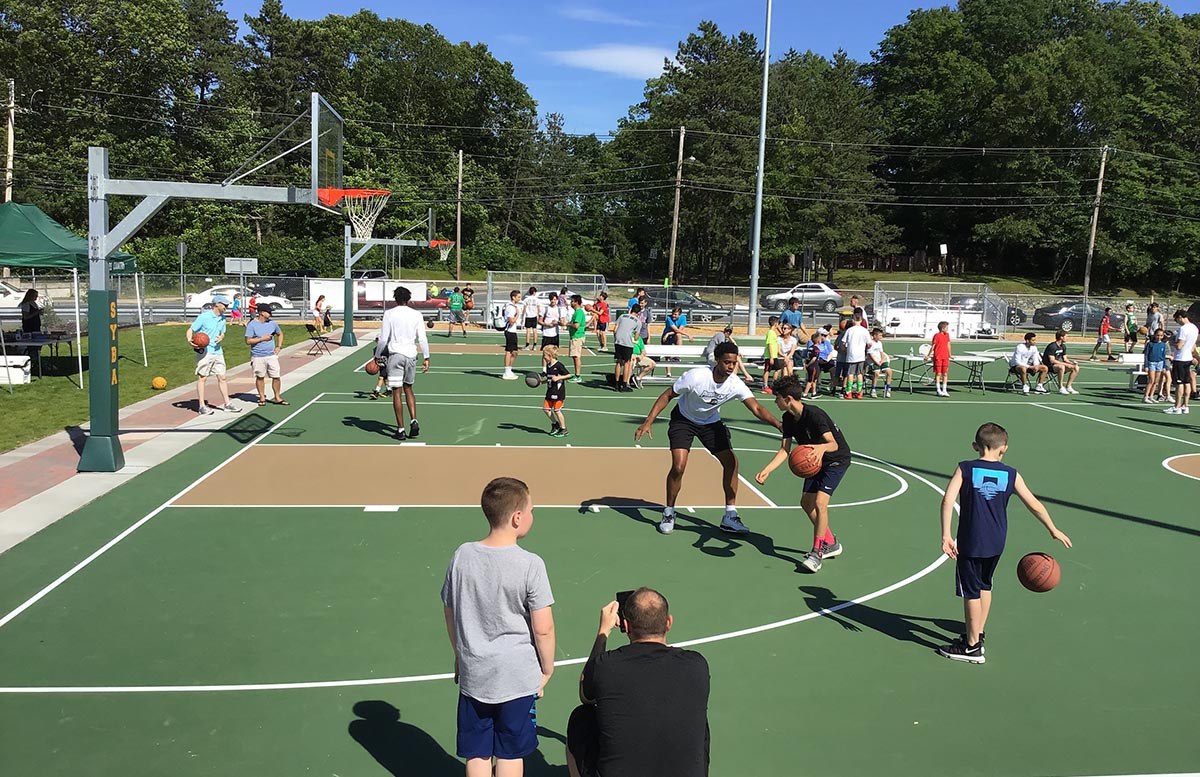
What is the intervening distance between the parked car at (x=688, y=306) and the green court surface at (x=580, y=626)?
1243 inches

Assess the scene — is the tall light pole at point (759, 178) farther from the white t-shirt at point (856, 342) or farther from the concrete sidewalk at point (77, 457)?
the concrete sidewalk at point (77, 457)

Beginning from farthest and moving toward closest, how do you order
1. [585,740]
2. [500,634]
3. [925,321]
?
[925,321], [500,634], [585,740]

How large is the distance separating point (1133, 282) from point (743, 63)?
34706mm

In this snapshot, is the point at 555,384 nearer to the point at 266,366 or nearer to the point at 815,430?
the point at 266,366

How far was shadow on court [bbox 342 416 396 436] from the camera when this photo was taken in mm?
15336

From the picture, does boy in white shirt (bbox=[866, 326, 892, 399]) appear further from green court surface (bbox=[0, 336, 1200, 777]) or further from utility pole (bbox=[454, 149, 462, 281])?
utility pole (bbox=[454, 149, 462, 281])

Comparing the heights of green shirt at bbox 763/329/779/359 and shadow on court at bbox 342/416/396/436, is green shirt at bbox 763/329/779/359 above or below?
above

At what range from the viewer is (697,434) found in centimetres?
967

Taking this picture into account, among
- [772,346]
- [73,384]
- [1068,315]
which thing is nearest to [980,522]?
[772,346]

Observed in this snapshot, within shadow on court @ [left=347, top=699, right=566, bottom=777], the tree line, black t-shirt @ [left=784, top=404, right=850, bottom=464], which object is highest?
the tree line

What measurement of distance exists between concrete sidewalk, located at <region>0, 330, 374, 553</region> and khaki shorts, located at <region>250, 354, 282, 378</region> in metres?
0.71

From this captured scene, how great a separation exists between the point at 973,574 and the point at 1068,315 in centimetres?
4340

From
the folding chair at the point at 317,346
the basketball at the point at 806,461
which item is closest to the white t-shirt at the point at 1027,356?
the basketball at the point at 806,461

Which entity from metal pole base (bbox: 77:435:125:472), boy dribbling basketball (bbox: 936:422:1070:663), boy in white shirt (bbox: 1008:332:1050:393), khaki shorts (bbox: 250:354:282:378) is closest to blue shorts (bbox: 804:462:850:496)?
boy dribbling basketball (bbox: 936:422:1070:663)
